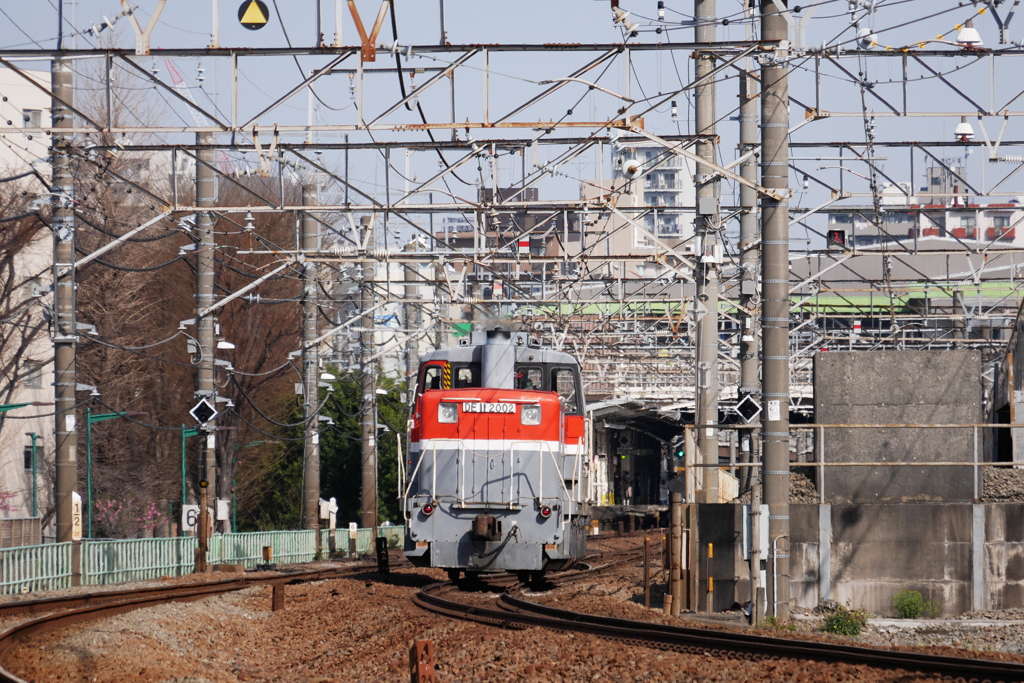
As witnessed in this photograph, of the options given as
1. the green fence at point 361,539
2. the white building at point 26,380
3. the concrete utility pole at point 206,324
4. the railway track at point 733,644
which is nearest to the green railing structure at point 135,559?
the concrete utility pole at point 206,324

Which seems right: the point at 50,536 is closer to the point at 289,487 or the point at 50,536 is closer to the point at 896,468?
the point at 289,487

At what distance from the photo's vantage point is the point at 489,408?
710 inches

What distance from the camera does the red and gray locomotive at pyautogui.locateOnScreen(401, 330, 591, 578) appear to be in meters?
17.5

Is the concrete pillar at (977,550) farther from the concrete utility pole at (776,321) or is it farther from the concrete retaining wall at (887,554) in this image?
the concrete utility pole at (776,321)

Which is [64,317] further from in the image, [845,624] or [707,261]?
[845,624]

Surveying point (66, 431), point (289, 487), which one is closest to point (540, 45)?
point (66, 431)

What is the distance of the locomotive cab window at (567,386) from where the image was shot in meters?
18.8

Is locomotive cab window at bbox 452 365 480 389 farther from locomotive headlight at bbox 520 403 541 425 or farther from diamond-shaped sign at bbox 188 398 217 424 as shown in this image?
diamond-shaped sign at bbox 188 398 217 424

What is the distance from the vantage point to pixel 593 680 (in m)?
10.1

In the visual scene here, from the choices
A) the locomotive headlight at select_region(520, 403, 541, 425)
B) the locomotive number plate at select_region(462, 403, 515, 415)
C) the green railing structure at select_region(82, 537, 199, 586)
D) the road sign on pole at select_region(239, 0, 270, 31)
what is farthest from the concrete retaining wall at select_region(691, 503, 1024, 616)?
the green railing structure at select_region(82, 537, 199, 586)

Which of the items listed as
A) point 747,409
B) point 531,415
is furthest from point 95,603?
point 747,409

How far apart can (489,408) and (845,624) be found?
6.04 m

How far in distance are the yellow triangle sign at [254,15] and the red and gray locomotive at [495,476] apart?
592 cm

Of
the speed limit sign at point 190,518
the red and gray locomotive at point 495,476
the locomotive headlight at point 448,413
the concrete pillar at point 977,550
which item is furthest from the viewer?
the speed limit sign at point 190,518
